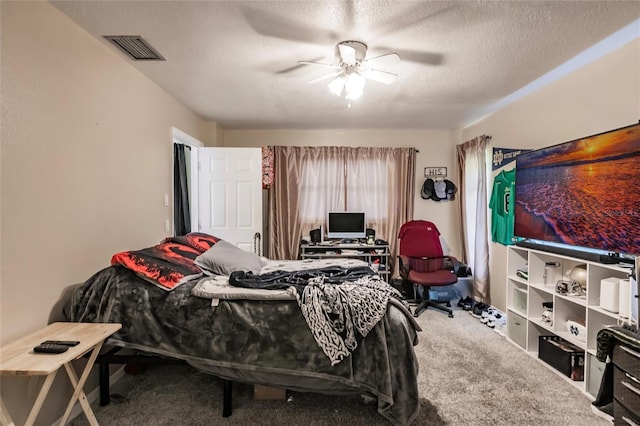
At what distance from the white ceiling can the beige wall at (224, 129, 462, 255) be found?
1466mm

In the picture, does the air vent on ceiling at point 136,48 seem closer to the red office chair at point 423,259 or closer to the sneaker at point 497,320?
the red office chair at point 423,259

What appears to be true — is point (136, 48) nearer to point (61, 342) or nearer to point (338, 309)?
point (61, 342)

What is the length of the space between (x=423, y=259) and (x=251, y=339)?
103 inches

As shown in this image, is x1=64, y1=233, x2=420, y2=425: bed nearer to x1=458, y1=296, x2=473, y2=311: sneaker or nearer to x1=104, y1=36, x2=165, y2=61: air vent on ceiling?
x1=104, y1=36, x2=165, y2=61: air vent on ceiling

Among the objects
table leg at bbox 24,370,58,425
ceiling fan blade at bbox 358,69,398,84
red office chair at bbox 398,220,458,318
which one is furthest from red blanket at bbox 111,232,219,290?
red office chair at bbox 398,220,458,318

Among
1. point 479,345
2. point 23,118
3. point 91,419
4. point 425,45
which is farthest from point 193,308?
point 479,345

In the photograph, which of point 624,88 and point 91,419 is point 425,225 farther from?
point 91,419

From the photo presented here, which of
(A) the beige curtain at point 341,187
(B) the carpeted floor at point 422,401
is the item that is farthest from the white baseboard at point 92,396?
(A) the beige curtain at point 341,187

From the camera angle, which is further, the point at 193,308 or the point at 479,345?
the point at 479,345

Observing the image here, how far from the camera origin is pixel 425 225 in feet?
13.5

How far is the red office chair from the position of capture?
381 centimetres

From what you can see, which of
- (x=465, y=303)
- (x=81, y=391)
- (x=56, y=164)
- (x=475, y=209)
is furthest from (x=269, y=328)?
(x=475, y=209)

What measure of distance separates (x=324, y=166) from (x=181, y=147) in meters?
2.02

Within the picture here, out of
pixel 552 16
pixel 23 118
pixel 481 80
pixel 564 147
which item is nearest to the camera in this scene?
pixel 23 118
